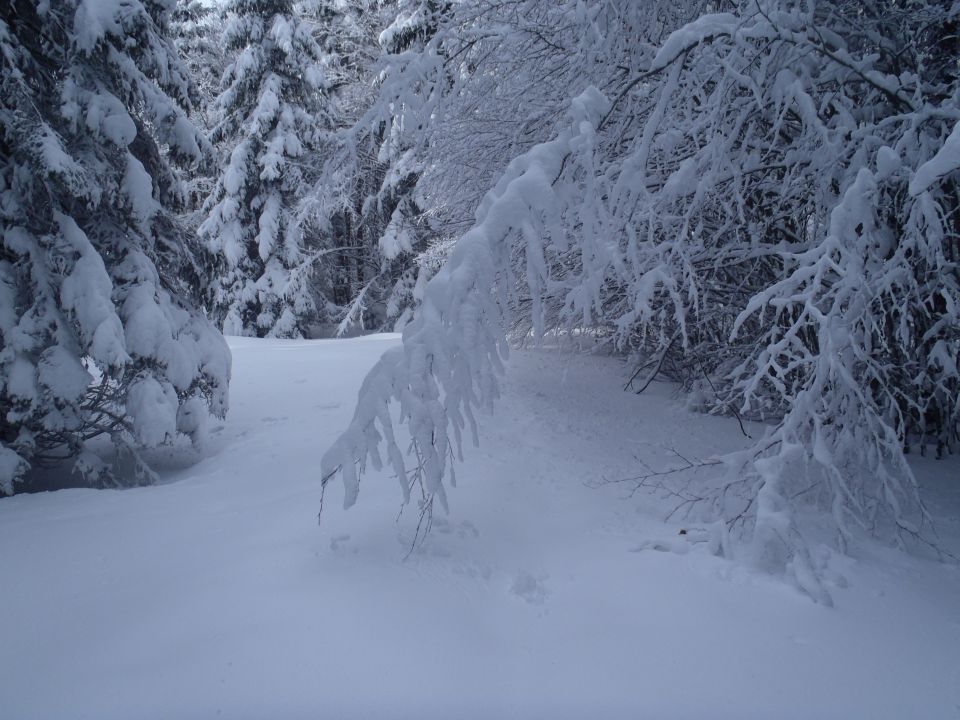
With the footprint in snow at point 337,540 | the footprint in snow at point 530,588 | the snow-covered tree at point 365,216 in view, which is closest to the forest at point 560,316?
the footprint in snow at point 530,588

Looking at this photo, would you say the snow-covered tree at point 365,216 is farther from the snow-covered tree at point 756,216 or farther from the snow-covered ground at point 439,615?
the snow-covered ground at point 439,615

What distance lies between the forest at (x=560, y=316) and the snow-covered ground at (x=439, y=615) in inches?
1.2

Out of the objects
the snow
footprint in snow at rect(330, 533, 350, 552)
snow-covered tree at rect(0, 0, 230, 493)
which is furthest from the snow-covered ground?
the snow

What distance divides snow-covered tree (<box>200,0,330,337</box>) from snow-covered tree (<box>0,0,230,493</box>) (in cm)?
939

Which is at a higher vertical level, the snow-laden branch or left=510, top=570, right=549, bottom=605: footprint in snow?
the snow-laden branch

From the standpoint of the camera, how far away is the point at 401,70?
396 centimetres

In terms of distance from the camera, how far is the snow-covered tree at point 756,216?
2410 mm

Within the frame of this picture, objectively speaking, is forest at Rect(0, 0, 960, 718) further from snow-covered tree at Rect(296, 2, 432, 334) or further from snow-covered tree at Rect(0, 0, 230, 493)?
snow-covered tree at Rect(296, 2, 432, 334)

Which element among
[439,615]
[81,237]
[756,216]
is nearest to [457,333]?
→ [439,615]

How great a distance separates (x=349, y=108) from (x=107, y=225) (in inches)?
501

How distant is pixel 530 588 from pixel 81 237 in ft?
15.0

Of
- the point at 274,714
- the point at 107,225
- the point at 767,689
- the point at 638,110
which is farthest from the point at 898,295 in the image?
the point at 107,225

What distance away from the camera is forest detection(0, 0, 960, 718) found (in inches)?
98.5

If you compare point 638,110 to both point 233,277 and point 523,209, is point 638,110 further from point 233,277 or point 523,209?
point 233,277
